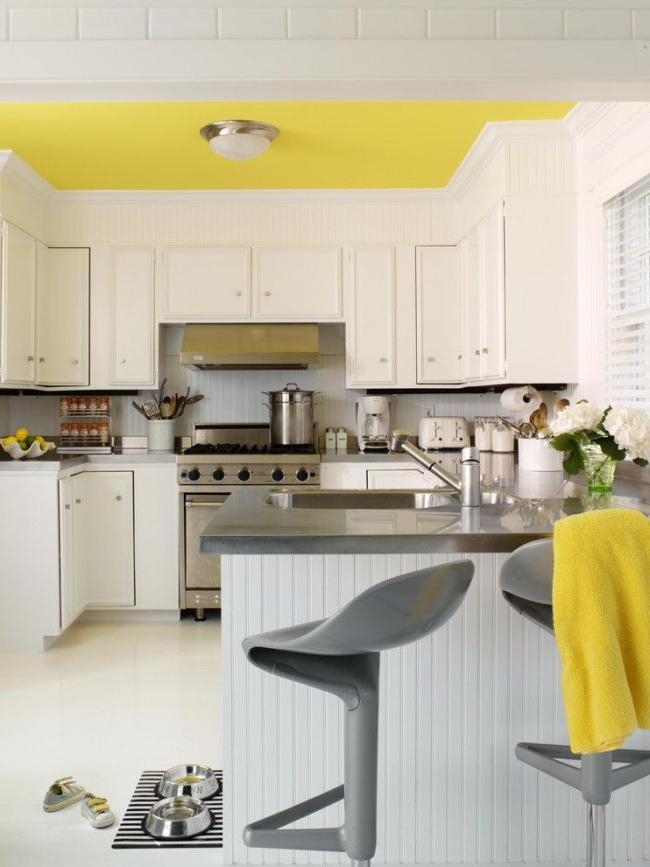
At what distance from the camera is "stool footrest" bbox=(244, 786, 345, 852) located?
1768 mm

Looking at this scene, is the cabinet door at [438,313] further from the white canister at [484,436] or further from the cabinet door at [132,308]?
the cabinet door at [132,308]

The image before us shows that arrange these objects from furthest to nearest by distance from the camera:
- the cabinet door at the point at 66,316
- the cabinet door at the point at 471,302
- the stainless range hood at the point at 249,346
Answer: the cabinet door at the point at 66,316 → the stainless range hood at the point at 249,346 → the cabinet door at the point at 471,302

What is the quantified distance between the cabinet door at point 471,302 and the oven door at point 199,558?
159 cm

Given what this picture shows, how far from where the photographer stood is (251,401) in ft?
17.9

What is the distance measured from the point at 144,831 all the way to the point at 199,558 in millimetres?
2394

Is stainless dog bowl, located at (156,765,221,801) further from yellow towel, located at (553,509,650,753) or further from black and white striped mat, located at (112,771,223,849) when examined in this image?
yellow towel, located at (553,509,650,753)

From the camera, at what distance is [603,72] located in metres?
2.19

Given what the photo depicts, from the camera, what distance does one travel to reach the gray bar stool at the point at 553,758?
1.69 meters

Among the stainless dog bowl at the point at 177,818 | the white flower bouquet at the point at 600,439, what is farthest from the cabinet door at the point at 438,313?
the stainless dog bowl at the point at 177,818

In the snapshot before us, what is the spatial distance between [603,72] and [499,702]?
166cm

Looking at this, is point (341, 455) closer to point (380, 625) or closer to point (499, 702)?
point (499, 702)

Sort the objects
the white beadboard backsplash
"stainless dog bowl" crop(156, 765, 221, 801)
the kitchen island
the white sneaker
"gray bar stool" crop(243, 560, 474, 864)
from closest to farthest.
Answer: "gray bar stool" crop(243, 560, 474, 864), the kitchen island, the white sneaker, "stainless dog bowl" crop(156, 765, 221, 801), the white beadboard backsplash

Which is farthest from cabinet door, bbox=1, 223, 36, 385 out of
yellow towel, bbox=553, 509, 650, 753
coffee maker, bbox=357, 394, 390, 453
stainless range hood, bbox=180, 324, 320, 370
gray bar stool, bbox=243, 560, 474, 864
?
yellow towel, bbox=553, 509, 650, 753

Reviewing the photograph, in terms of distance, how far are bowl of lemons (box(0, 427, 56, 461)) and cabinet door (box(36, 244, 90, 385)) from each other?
2.06 feet
